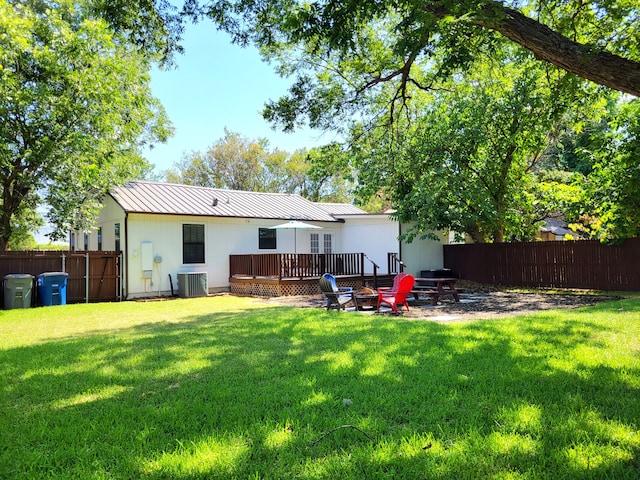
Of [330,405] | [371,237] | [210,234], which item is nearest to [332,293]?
[330,405]

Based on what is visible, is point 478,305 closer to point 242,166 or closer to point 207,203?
point 207,203

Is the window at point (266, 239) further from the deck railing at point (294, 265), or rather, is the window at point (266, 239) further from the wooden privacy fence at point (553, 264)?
the wooden privacy fence at point (553, 264)

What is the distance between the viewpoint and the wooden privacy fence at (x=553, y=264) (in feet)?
45.4

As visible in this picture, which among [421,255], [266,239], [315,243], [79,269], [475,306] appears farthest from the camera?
[315,243]

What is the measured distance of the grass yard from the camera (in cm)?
257

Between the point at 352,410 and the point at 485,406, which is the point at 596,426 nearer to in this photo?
the point at 485,406

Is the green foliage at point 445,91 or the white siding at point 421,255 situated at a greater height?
the green foliage at point 445,91

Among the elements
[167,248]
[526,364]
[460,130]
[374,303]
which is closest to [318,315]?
[374,303]

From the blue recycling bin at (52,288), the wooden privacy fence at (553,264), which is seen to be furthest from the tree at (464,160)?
the blue recycling bin at (52,288)

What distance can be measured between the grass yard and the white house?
815 cm

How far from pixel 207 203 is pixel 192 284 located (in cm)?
366

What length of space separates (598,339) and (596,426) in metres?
3.30

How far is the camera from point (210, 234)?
1628 cm

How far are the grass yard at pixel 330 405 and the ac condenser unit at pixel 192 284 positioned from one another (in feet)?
26.4
